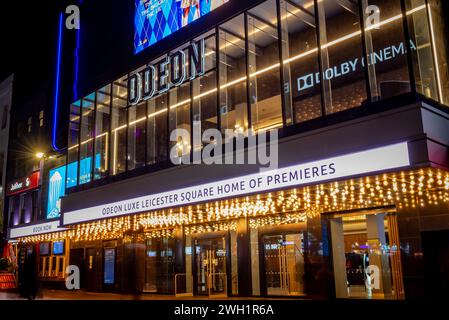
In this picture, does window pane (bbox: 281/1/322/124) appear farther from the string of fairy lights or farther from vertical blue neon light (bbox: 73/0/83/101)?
vertical blue neon light (bbox: 73/0/83/101)

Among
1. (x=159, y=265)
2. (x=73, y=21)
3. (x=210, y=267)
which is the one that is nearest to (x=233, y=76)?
(x=210, y=267)

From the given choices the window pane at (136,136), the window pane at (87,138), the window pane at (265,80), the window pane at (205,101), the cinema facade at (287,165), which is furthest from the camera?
the window pane at (87,138)

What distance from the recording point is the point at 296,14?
590 inches

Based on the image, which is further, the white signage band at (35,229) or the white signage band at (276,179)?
the white signage band at (35,229)

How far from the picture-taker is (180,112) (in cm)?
1886

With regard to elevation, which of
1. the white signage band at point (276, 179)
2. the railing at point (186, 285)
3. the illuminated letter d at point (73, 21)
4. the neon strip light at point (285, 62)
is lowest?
the railing at point (186, 285)

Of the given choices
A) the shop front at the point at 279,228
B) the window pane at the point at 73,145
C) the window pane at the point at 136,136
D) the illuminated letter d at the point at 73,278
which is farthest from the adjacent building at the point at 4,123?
the window pane at the point at 136,136

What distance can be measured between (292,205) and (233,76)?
235 inches

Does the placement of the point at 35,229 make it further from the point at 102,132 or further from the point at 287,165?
the point at 287,165

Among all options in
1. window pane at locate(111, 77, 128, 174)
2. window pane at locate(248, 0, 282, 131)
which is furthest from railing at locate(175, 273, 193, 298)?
window pane at locate(248, 0, 282, 131)

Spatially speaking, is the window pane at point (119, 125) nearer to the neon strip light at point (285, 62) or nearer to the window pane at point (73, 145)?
the neon strip light at point (285, 62)

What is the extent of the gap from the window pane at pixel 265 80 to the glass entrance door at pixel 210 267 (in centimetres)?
548

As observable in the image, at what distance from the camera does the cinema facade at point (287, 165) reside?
10.6 meters
